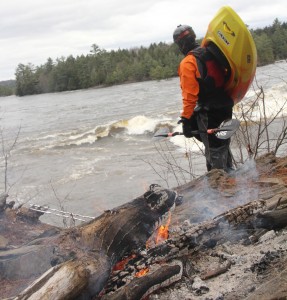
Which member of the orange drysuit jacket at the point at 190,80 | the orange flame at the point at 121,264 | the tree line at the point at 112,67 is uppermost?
the tree line at the point at 112,67

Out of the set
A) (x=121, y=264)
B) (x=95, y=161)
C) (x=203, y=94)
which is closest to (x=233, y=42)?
(x=203, y=94)

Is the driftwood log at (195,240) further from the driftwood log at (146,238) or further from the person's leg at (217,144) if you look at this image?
the person's leg at (217,144)

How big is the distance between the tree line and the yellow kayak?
148ft

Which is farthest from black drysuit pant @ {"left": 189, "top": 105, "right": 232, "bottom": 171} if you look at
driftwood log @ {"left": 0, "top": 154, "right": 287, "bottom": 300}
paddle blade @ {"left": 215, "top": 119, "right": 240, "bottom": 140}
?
driftwood log @ {"left": 0, "top": 154, "right": 287, "bottom": 300}

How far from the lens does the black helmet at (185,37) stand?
4512mm

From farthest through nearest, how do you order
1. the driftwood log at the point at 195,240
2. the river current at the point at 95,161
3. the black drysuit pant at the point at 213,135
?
the river current at the point at 95,161 < the black drysuit pant at the point at 213,135 < the driftwood log at the point at 195,240

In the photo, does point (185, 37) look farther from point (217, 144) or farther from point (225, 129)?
point (217, 144)

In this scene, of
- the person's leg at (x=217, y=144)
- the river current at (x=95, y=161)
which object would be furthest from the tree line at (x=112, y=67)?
the person's leg at (x=217, y=144)

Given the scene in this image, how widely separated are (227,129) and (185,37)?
1095mm

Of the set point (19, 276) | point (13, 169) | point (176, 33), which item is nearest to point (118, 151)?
point (13, 169)

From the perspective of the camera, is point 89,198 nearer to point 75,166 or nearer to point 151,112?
point 75,166

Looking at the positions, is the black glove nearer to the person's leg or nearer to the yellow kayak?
the person's leg

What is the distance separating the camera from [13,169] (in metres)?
14.2

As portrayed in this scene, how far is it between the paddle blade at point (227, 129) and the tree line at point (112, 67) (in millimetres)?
45386
